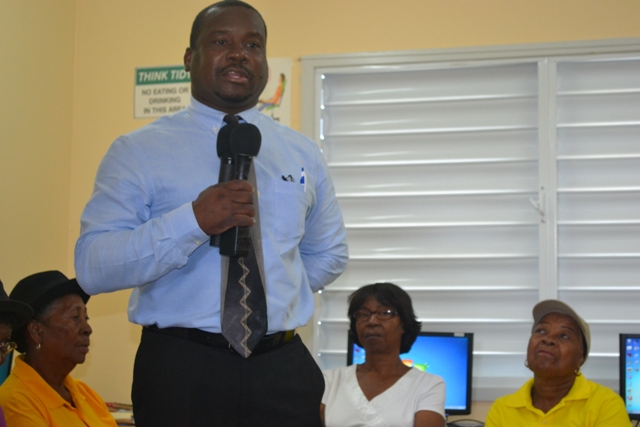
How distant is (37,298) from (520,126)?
2.65 metres

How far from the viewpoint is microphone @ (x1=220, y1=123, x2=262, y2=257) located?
4.82 feet

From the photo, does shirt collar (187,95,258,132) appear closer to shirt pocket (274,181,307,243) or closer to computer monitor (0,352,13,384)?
shirt pocket (274,181,307,243)

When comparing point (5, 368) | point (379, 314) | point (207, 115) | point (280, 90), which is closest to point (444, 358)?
point (379, 314)

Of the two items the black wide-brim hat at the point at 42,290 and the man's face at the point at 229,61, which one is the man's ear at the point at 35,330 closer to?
the black wide-brim hat at the point at 42,290

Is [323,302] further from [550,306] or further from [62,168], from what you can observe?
[62,168]

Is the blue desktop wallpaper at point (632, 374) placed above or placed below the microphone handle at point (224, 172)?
below

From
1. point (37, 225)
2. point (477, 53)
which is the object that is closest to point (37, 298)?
point (37, 225)

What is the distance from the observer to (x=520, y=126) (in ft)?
13.6

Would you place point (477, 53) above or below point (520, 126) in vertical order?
above

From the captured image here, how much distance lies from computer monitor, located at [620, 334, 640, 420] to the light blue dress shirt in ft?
8.12

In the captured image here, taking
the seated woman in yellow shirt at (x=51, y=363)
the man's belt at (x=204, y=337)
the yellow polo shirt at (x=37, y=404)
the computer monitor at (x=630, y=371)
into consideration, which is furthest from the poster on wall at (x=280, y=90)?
the man's belt at (x=204, y=337)

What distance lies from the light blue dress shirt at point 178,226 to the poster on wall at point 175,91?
8.56 ft

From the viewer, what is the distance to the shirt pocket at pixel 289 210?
169cm

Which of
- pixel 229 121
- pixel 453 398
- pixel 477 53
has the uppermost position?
pixel 477 53
